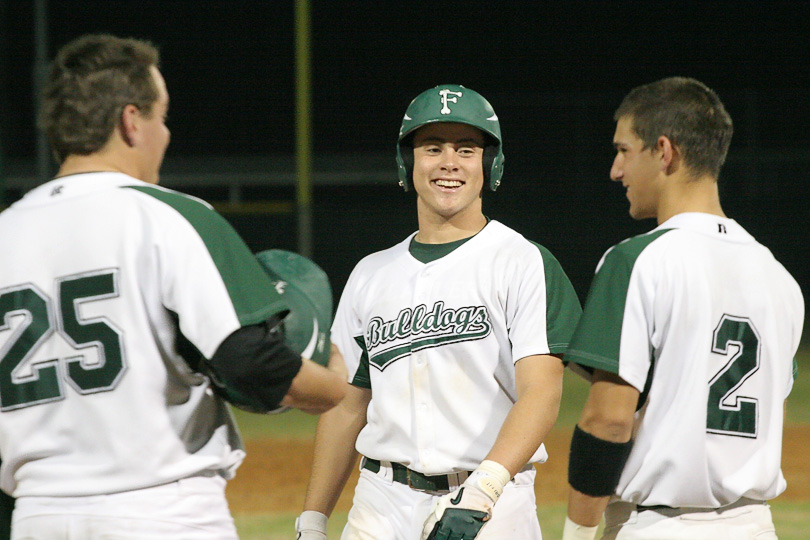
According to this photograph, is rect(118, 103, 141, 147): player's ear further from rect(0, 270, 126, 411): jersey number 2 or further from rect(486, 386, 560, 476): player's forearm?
rect(486, 386, 560, 476): player's forearm

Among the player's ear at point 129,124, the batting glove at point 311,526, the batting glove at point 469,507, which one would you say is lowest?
the batting glove at point 311,526

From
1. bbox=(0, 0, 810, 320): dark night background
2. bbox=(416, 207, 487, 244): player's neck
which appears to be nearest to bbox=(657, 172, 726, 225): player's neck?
bbox=(416, 207, 487, 244): player's neck

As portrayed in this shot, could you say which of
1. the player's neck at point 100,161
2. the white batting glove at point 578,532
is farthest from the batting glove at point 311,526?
the player's neck at point 100,161

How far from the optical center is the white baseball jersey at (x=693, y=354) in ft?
7.52

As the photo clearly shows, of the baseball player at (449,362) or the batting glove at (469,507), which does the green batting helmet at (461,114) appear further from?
the batting glove at (469,507)

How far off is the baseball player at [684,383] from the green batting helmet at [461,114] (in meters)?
0.66

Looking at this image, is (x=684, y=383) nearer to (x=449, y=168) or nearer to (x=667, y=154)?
(x=667, y=154)

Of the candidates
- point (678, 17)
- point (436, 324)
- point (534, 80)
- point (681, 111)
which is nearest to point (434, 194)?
point (436, 324)

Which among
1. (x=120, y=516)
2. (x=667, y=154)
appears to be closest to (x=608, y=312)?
(x=667, y=154)

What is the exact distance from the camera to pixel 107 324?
76.8 inches

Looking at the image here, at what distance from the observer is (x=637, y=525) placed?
7.79ft

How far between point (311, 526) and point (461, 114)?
1.26 m

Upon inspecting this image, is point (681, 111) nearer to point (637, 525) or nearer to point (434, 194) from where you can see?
point (434, 194)

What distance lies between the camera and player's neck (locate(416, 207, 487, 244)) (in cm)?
Result: 298
